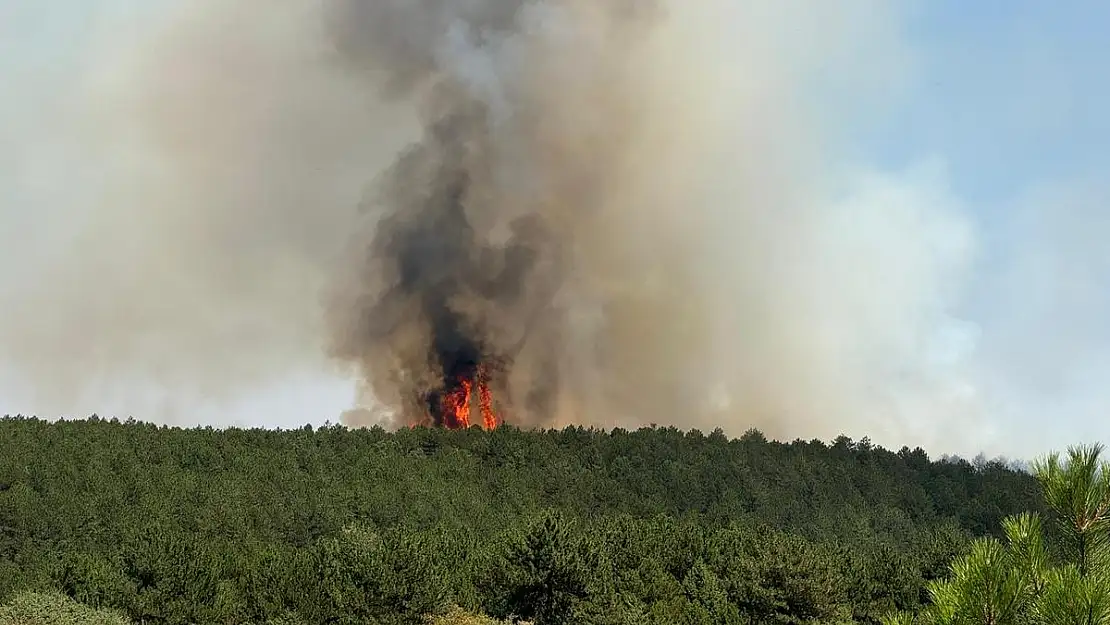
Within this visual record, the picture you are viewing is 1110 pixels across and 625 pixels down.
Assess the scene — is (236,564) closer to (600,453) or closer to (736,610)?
(736,610)

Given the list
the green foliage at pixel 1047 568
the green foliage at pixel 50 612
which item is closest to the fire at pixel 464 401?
the green foliage at pixel 50 612

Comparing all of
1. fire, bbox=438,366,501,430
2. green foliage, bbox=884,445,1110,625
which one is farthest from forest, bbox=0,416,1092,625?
fire, bbox=438,366,501,430

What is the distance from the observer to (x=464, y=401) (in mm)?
172000

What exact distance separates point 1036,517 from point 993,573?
53.4 inches

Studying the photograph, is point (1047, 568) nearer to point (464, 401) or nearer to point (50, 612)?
point (50, 612)

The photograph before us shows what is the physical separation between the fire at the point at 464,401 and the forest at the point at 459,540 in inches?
688

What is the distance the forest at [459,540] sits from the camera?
16906mm

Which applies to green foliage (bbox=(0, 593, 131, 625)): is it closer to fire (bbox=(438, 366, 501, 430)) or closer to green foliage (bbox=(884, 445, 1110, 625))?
green foliage (bbox=(884, 445, 1110, 625))

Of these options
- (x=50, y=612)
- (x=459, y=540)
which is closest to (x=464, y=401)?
(x=459, y=540)

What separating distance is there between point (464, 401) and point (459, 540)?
8213 cm

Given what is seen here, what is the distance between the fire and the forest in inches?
688

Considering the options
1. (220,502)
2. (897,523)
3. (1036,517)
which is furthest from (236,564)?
(897,523)

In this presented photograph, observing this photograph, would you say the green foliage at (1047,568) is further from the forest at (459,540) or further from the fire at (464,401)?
the fire at (464,401)

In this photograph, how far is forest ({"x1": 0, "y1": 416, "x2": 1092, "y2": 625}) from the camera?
16.9 metres
